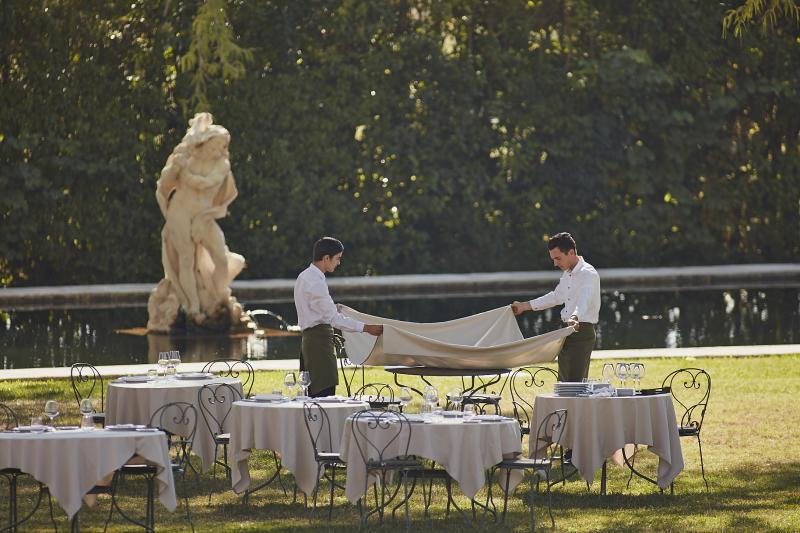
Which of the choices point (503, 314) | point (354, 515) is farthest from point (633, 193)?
point (354, 515)

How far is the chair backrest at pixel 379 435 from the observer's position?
8227 mm

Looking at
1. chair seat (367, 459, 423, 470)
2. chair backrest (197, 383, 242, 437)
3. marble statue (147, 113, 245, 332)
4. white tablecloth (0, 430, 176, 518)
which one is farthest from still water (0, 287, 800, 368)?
white tablecloth (0, 430, 176, 518)

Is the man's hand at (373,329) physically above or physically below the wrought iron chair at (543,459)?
above

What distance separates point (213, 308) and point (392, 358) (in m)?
8.64

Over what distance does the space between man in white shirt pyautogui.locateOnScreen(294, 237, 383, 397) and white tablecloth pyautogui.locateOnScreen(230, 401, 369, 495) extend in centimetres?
121

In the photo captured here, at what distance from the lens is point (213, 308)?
745 inches

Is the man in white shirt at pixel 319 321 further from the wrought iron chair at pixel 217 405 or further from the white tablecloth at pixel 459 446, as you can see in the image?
the white tablecloth at pixel 459 446

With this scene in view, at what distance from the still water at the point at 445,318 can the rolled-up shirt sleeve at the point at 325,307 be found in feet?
21.0

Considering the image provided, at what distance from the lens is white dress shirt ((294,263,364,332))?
1002 cm

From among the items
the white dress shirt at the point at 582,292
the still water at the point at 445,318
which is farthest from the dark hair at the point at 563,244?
the still water at the point at 445,318

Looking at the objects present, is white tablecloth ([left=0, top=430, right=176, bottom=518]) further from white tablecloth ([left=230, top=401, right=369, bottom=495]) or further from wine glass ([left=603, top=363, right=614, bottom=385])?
wine glass ([left=603, top=363, right=614, bottom=385])

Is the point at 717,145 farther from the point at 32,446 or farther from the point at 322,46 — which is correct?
the point at 32,446

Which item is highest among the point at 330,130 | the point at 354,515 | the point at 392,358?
the point at 330,130

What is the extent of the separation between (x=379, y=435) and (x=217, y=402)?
2061mm
